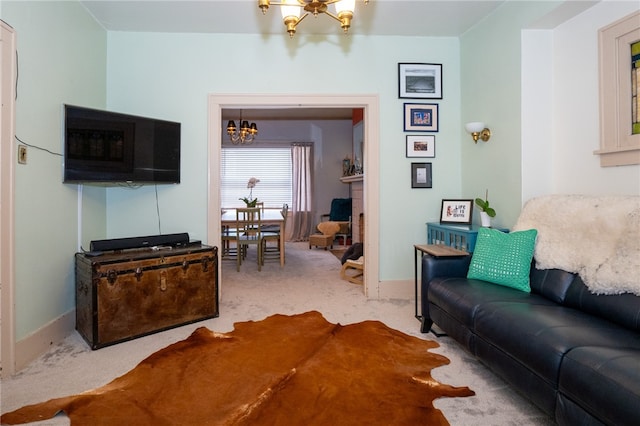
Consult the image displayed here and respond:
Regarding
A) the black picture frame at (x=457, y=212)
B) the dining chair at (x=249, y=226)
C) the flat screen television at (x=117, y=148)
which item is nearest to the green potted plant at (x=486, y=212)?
the black picture frame at (x=457, y=212)

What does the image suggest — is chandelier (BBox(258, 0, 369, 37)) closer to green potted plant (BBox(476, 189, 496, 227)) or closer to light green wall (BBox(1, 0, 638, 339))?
light green wall (BBox(1, 0, 638, 339))

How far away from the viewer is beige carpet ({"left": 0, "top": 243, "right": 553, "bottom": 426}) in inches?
67.6

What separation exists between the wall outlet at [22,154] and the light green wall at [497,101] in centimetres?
355

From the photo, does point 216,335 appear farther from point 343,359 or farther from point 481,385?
point 481,385

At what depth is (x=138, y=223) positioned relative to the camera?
345 centimetres

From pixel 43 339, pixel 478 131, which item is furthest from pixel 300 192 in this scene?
pixel 43 339

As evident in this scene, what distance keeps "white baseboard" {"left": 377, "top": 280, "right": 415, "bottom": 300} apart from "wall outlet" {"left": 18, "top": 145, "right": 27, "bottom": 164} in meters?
3.09

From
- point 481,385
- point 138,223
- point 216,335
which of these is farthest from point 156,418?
point 138,223

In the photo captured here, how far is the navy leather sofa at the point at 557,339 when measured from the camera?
3.98 ft

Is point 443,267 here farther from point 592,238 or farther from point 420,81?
point 420,81

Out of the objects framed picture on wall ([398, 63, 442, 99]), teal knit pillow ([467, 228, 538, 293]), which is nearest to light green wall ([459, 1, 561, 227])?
framed picture on wall ([398, 63, 442, 99])

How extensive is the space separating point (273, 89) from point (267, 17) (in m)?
0.64

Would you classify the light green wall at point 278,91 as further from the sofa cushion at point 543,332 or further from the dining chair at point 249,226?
the dining chair at point 249,226

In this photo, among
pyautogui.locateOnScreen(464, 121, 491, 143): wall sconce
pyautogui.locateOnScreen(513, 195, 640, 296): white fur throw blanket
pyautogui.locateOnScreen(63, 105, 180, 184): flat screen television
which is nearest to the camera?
pyautogui.locateOnScreen(513, 195, 640, 296): white fur throw blanket
